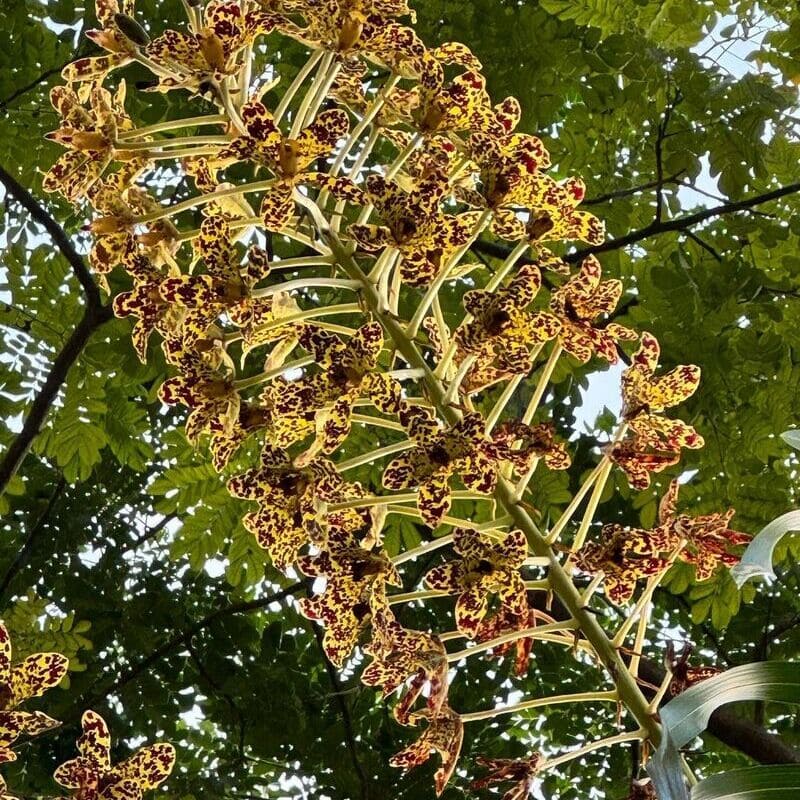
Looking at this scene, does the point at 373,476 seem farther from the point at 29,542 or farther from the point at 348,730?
the point at 29,542

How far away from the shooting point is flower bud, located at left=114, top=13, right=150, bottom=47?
1.23m

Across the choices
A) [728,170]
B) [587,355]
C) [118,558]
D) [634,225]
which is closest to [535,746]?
[118,558]

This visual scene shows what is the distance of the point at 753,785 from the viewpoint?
0.69 m

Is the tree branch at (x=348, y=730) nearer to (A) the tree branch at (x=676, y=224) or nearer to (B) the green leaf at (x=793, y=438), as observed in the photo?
(A) the tree branch at (x=676, y=224)

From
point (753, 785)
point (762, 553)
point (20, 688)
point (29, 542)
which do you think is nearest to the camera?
point (753, 785)

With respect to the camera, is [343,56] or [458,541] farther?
[343,56]

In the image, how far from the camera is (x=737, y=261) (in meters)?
2.66

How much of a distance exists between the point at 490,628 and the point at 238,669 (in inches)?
86.2

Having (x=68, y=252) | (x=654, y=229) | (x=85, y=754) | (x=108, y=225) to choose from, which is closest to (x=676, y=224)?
(x=654, y=229)

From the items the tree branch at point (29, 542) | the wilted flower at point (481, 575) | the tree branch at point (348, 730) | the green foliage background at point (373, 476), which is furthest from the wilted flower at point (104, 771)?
the tree branch at point (29, 542)

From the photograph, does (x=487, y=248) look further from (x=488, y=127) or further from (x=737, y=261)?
(x=488, y=127)

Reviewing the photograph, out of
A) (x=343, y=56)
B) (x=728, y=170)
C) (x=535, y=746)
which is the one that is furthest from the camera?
(x=535, y=746)

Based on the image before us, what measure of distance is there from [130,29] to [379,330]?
1.48ft

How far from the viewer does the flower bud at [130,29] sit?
1.23 meters
